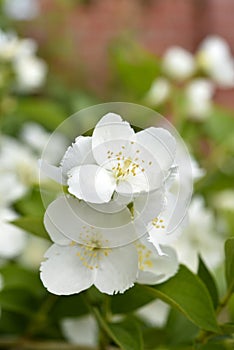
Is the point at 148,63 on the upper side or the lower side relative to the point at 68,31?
upper

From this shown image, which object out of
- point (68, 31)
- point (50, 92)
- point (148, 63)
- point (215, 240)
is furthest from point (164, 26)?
point (215, 240)

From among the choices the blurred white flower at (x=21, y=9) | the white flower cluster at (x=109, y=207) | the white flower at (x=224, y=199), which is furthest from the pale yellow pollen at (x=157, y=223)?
the blurred white flower at (x=21, y=9)

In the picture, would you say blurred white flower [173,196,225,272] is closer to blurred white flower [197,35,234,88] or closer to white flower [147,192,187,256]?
white flower [147,192,187,256]

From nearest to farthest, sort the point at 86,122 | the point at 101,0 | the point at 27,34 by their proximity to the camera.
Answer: the point at 86,122 < the point at 27,34 < the point at 101,0

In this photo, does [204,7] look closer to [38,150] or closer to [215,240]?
[38,150]

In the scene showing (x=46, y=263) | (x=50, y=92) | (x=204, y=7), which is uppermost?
(x=46, y=263)

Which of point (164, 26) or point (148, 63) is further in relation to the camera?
point (164, 26)
